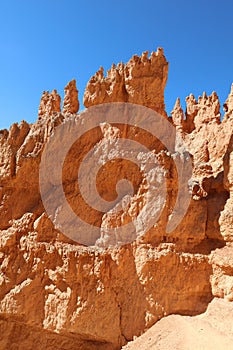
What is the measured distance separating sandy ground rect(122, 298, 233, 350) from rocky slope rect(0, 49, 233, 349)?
20 centimetres

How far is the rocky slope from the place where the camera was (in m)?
7.57

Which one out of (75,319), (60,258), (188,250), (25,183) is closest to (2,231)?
(25,183)

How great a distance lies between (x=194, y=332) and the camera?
6.81m

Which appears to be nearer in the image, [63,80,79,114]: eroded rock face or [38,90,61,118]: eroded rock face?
[63,80,79,114]: eroded rock face

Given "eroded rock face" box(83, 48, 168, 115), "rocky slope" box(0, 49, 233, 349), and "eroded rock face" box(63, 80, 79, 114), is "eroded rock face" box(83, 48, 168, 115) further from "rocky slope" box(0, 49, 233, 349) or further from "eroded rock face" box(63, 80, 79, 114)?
"eroded rock face" box(63, 80, 79, 114)

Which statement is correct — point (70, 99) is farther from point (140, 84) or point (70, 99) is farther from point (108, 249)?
point (108, 249)

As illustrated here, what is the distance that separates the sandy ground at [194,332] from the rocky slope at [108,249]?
20cm

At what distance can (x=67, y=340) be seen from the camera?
8375 millimetres

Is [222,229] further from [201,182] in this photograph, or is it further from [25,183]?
[25,183]

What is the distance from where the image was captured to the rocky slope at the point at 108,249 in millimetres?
7570

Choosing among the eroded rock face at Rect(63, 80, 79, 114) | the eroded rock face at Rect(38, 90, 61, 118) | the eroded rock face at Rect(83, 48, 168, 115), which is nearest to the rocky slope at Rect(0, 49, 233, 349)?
the eroded rock face at Rect(83, 48, 168, 115)

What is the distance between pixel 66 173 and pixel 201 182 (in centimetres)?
394

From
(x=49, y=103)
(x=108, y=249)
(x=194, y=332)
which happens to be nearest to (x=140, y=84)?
(x=108, y=249)

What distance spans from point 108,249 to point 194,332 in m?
2.81
